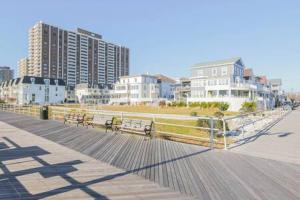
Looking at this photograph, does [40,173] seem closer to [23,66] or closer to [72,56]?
[72,56]

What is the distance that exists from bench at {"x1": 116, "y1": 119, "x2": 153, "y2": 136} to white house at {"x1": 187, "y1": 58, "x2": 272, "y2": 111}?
40415mm

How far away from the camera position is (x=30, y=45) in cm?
13975

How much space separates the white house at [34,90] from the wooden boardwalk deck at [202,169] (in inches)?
3488

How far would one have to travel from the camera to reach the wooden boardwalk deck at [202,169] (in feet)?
15.4

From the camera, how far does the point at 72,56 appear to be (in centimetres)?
14238

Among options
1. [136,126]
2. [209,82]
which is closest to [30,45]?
[209,82]

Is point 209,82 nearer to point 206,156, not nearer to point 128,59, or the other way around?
point 206,156

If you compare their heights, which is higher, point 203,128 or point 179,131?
point 203,128

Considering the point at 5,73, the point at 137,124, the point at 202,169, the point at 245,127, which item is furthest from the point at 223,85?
the point at 5,73

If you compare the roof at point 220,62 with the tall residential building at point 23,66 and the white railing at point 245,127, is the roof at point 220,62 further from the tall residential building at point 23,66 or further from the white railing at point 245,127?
the tall residential building at point 23,66

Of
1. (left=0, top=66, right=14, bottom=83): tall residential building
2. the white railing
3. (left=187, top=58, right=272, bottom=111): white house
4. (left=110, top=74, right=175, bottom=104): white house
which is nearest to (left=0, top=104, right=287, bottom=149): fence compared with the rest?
the white railing

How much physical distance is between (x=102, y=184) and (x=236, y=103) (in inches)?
1856

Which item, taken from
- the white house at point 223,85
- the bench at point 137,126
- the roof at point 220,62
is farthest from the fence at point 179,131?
the roof at point 220,62

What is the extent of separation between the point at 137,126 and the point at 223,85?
147ft
